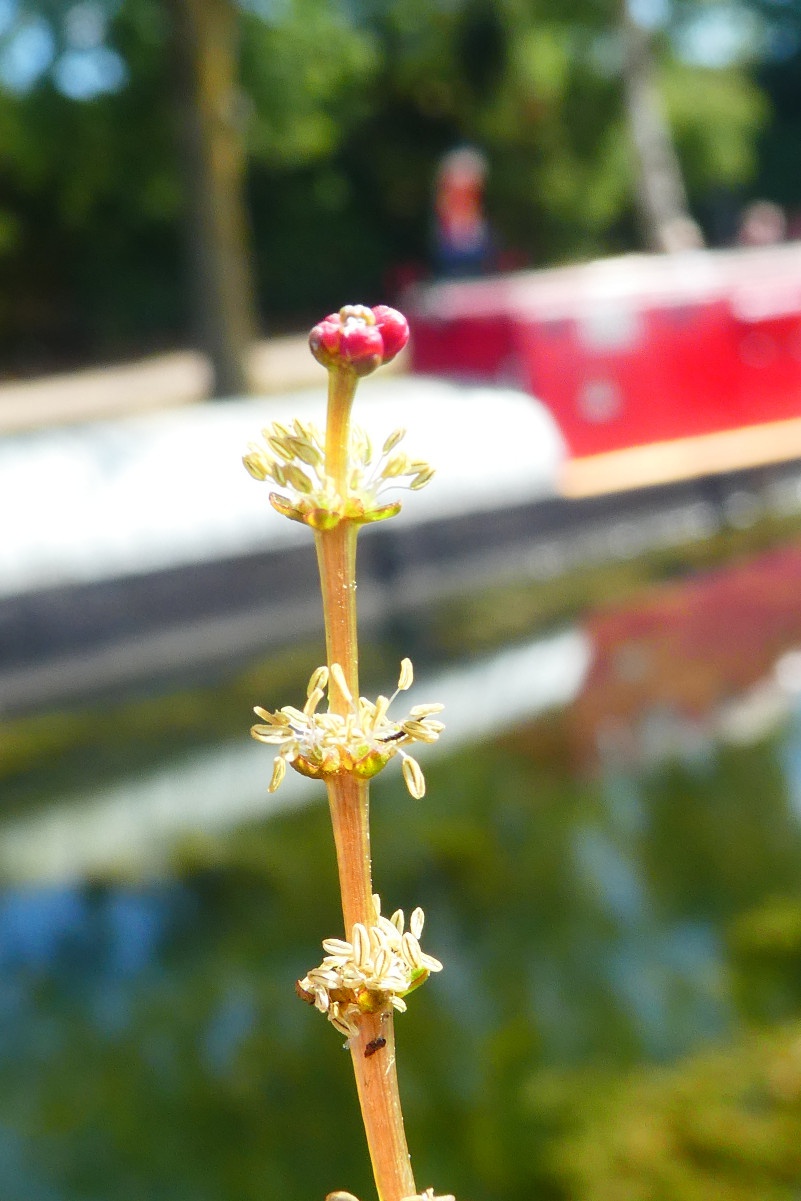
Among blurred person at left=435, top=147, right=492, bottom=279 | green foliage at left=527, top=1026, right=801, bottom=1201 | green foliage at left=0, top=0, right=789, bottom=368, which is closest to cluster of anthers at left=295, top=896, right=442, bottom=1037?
green foliage at left=527, top=1026, right=801, bottom=1201

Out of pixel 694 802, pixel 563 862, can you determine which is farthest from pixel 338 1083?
pixel 694 802

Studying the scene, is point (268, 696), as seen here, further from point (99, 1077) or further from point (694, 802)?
point (99, 1077)

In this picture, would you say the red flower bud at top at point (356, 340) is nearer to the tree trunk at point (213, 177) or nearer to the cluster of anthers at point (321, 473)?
the cluster of anthers at point (321, 473)

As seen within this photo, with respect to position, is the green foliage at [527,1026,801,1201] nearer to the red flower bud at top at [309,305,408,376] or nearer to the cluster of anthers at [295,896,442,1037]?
the cluster of anthers at [295,896,442,1037]

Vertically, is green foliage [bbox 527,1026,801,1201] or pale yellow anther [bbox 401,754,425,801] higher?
green foliage [bbox 527,1026,801,1201]

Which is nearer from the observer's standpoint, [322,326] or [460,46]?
[322,326]

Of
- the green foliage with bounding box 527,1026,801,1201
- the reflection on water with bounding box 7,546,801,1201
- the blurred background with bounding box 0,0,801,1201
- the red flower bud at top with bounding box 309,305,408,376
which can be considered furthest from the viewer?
the blurred background with bounding box 0,0,801,1201
